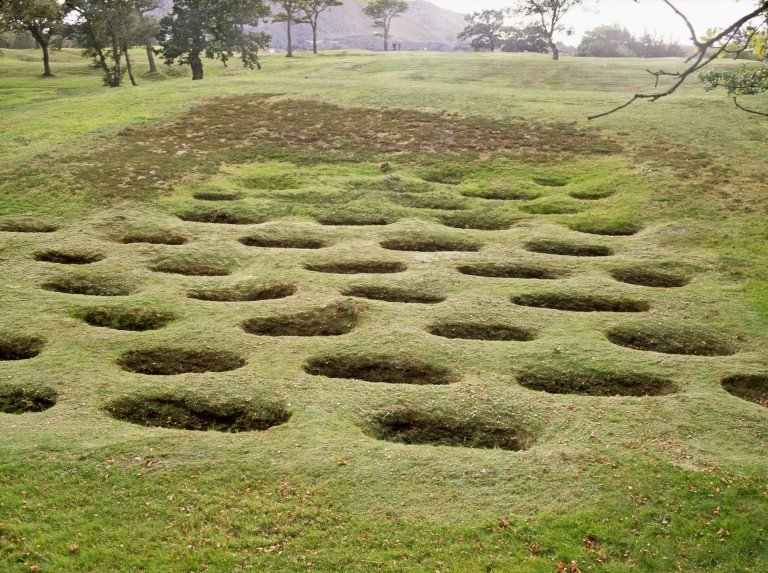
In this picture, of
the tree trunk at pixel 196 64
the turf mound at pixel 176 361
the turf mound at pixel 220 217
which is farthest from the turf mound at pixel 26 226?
the tree trunk at pixel 196 64

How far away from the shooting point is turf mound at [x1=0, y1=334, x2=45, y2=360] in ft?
55.2

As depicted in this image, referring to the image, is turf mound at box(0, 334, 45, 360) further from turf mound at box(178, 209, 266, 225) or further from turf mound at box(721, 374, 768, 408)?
turf mound at box(721, 374, 768, 408)

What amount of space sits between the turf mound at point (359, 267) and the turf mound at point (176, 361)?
6.55m

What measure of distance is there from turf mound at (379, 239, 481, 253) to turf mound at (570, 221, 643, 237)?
197 inches

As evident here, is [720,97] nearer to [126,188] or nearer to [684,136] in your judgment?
[684,136]

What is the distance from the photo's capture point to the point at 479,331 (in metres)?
18.3

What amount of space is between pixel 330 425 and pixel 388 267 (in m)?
9.86

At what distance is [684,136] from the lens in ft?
120

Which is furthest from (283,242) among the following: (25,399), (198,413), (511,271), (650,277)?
(650,277)

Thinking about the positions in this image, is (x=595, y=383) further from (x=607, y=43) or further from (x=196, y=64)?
(x=607, y=43)

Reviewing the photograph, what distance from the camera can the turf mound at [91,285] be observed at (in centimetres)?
2044

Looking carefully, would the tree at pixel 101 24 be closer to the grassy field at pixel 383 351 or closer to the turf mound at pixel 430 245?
the grassy field at pixel 383 351

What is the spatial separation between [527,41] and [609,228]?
10616 cm

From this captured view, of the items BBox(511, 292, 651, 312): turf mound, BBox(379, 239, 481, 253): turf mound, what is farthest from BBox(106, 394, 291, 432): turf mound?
BBox(379, 239, 481, 253): turf mound
